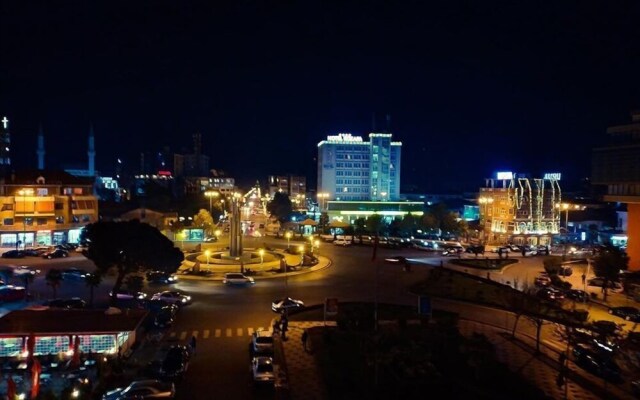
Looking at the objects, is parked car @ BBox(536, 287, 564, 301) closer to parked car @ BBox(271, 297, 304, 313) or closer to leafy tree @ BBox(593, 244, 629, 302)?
leafy tree @ BBox(593, 244, 629, 302)

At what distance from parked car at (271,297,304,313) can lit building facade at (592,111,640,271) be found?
24589 millimetres

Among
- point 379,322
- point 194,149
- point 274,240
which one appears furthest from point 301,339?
point 194,149

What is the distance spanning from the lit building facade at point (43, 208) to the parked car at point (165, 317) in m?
23.6

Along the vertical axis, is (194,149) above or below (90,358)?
above

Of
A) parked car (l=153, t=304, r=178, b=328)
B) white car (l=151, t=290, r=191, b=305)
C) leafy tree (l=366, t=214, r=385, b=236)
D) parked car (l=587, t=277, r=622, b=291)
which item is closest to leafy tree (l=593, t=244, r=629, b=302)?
parked car (l=587, t=277, r=622, b=291)

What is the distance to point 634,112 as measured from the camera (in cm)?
3484

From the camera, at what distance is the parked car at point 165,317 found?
59.8 feet

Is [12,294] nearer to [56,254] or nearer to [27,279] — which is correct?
[27,279]

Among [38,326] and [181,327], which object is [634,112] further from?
[38,326]

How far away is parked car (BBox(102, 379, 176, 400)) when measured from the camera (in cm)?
1176

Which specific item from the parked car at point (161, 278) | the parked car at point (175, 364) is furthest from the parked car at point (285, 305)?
the parked car at point (161, 278)

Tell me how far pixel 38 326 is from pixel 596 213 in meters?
57.3

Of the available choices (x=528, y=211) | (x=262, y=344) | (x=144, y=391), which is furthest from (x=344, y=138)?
(x=144, y=391)

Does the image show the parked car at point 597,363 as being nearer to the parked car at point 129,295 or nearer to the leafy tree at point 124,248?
the leafy tree at point 124,248
